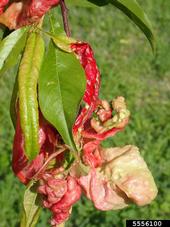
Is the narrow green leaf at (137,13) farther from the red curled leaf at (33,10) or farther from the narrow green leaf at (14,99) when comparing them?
the narrow green leaf at (14,99)

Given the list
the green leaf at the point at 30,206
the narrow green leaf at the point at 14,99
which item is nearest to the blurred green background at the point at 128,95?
the green leaf at the point at 30,206

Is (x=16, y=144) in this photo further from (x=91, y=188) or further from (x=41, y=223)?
(x=41, y=223)

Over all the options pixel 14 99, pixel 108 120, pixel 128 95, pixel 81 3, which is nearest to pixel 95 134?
pixel 108 120

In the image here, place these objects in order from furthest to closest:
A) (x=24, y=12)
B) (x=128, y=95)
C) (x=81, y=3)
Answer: (x=128, y=95) < (x=81, y=3) < (x=24, y=12)

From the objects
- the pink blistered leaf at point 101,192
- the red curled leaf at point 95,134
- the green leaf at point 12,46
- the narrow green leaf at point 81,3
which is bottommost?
the pink blistered leaf at point 101,192

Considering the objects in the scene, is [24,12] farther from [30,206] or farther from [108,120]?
[30,206]

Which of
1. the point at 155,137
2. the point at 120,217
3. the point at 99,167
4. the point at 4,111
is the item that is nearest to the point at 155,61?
the point at 155,137
